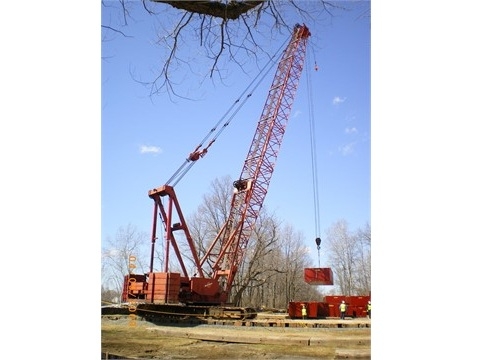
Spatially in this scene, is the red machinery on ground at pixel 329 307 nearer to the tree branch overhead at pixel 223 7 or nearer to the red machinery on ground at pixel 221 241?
the red machinery on ground at pixel 221 241

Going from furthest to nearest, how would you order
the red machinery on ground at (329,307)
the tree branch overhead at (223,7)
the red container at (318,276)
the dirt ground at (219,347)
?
the red machinery on ground at (329,307), the red container at (318,276), the dirt ground at (219,347), the tree branch overhead at (223,7)

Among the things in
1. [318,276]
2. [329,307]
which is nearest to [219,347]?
[318,276]

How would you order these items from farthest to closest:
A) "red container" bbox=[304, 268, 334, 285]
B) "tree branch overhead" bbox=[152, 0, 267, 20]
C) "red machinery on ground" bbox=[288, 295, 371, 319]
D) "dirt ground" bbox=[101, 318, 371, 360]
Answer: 1. "red machinery on ground" bbox=[288, 295, 371, 319]
2. "red container" bbox=[304, 268, 334, 285]
3. "dirt ground" bbox=[101, 318, 371, 360]
4. "tree branch overhead" bbox=[152, 0, 267, 20]

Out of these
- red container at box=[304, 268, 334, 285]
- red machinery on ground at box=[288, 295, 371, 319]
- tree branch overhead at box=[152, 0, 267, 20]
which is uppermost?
tree branch overhead at box=[152, 0, 267, 20]

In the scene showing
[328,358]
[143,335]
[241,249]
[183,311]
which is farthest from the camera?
[241,249]

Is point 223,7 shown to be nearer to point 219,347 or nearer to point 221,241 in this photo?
point 219,347

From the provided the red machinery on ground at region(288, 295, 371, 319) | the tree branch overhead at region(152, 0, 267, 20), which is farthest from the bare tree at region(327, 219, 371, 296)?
the tree branch overhead at region(152, 0, 267, 20)

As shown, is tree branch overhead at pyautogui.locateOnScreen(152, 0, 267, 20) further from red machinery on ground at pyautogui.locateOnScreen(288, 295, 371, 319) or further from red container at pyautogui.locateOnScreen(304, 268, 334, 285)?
red machinery on ground at pyautogui.locateOnScreen(288, 295, 371, 319)

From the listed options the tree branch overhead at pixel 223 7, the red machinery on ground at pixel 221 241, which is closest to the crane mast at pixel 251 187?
the red machinery on ground at pixel 221 241

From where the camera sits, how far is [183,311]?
12234mm
